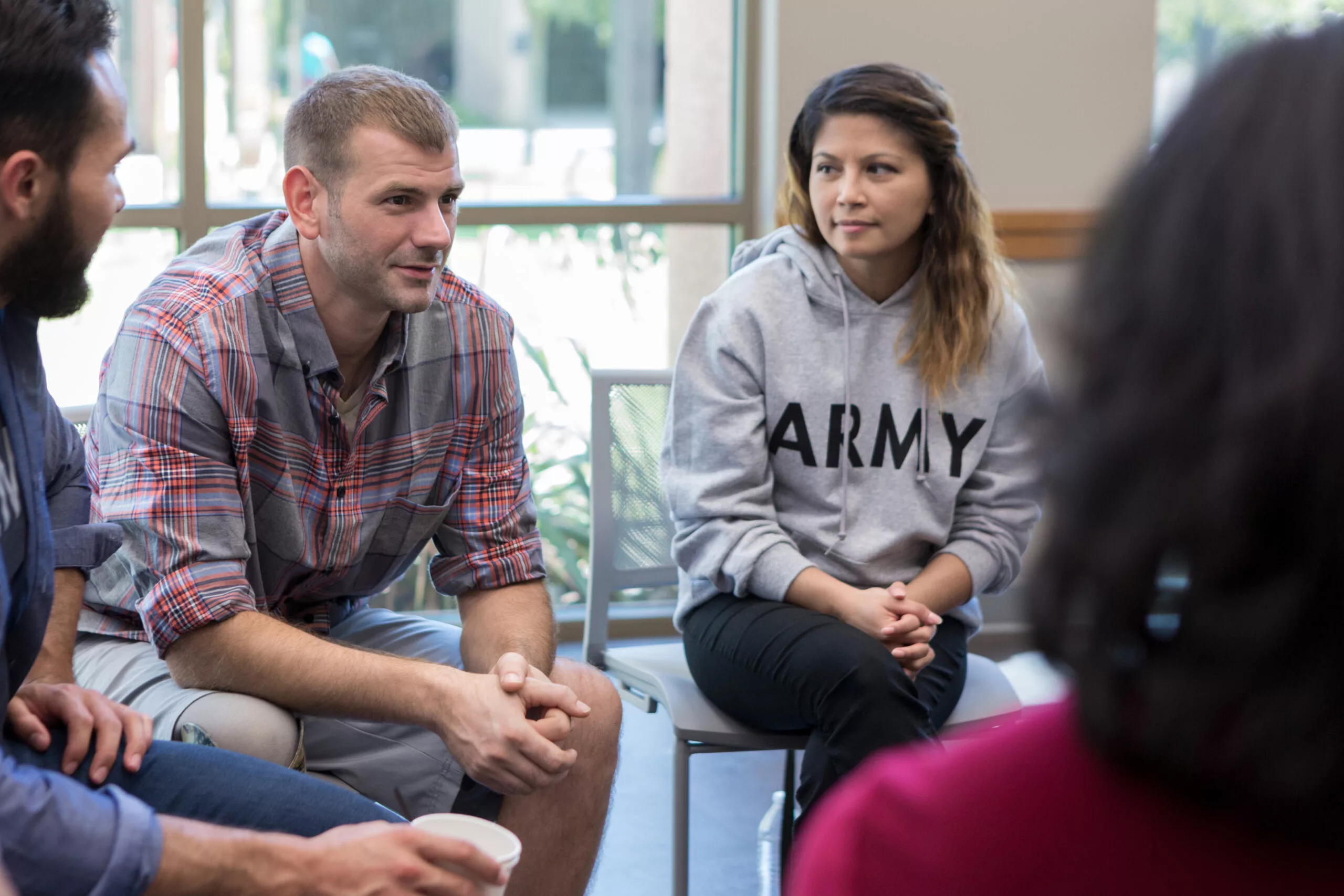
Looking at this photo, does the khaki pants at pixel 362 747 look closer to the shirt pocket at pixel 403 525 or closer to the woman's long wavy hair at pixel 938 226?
the shirt pocket at pixel 403 525

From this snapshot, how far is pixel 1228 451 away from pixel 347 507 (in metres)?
1.49

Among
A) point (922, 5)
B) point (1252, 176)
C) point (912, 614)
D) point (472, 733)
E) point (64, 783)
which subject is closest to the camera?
point (1252, 176)

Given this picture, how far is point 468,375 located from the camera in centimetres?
191

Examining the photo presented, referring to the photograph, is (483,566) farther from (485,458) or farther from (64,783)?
(64,783)

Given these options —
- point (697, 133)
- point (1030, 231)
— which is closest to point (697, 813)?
point (1030, 231)

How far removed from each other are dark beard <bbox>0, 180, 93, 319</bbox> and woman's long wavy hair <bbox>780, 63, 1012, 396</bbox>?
1.25 m

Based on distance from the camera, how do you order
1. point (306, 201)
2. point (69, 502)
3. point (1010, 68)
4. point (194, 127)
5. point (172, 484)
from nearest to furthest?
1. point (69, 502)
2. point (172, 484)
3. point (306, 201)
4. point (194, 127)
5. point (1010, 68)

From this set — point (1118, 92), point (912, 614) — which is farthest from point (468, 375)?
point (1118, 92)

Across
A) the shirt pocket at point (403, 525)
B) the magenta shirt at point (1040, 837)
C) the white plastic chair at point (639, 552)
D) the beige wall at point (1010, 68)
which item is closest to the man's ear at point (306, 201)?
the shirt pocket at point (403, 525)

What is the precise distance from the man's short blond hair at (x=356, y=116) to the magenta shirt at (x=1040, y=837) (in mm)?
1478

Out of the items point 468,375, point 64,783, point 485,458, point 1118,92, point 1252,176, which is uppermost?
point 1118,92

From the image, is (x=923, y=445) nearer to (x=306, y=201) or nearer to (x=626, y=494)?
(x=626, y=494)

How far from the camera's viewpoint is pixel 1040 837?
0.50 m

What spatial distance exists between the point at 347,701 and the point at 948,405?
1.03m
